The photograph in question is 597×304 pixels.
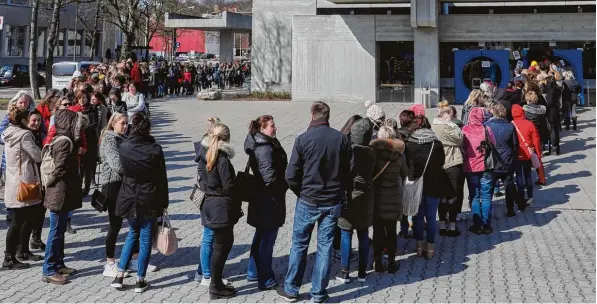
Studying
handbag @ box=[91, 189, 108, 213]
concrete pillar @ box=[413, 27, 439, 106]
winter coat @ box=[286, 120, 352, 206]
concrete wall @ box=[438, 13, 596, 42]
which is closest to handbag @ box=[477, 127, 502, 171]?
winter coat @ box=[286, 120, 352, 206]

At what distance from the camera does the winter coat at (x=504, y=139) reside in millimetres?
10031

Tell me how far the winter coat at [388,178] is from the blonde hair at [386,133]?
57 mm

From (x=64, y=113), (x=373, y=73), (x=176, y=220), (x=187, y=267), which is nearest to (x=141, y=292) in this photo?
(x=187, y=267)

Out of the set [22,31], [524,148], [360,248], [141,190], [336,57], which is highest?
[22,31]

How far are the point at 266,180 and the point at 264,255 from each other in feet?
2.64

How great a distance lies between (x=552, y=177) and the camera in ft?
45.9

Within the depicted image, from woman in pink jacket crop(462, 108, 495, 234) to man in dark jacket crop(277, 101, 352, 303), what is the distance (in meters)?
3.08

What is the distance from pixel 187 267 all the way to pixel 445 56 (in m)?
21.7

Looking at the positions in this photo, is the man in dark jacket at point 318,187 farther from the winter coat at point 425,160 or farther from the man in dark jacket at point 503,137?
the man in dark jacket at point 503,137

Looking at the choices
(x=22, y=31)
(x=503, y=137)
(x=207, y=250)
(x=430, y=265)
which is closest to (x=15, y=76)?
(x=22, y=31)

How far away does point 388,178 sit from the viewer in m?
7.72

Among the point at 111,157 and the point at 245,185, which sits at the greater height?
the point at 111,157

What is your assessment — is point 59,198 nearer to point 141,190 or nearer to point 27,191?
point 27,191

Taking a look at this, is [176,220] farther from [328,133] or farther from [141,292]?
[328,133]
